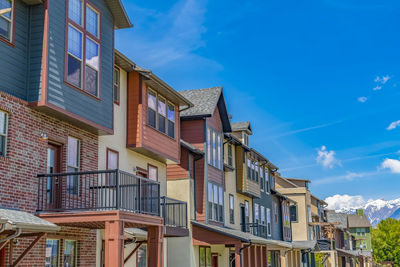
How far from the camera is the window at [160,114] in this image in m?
23.8

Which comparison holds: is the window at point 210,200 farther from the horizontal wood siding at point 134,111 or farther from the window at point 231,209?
the horizontal wood siding at point 134,111

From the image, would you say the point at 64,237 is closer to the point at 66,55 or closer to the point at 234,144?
the point at 66,55

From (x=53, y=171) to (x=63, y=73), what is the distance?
10.3 ft

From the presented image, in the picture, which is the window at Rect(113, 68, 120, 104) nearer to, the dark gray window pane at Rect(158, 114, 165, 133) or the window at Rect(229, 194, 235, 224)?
the dark gray window pane at Rect(158, 114, 165, 133)

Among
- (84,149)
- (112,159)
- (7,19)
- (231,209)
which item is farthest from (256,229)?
(7,19)

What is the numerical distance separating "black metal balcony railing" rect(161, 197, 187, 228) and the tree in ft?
279

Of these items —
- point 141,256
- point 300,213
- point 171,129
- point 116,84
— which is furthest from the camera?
point 300,213

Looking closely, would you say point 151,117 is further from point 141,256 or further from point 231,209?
point 231,209

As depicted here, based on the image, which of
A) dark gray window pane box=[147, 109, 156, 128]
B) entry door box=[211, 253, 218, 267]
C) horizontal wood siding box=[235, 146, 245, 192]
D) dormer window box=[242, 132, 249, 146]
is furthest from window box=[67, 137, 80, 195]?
dormer window box=[242, 132, 249, 146]

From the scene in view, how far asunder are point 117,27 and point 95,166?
519 cm

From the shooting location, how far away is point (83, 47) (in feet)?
59.3

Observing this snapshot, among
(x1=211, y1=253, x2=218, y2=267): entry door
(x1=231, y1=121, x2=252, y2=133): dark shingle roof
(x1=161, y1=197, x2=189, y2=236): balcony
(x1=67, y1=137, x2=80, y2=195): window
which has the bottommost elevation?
(x1=211, y1=253, x2=218, y2=267): entry door

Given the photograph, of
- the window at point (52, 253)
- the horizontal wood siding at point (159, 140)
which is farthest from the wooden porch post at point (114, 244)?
the horizontal wood siding at point (159, 140)

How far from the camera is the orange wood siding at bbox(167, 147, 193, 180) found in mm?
28922
